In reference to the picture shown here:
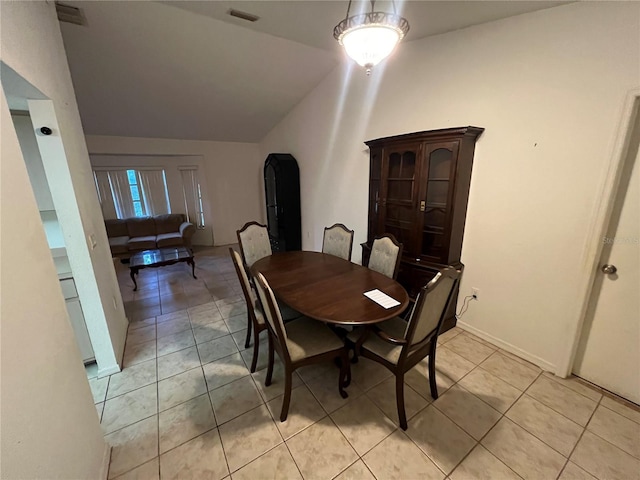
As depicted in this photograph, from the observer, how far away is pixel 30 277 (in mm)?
961

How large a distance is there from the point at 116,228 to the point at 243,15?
457 centimetres

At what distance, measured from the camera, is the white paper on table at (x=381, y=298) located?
65.1 inches

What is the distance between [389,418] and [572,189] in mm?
2007

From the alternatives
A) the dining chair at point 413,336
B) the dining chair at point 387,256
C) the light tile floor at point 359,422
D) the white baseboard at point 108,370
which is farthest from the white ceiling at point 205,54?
the white baseboard at point 108,370

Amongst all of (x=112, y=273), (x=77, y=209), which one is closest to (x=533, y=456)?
(x=77, y=209)

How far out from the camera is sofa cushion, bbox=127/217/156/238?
503cm

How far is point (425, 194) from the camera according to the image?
2395mm

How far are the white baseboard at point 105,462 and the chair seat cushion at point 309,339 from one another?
3.54 feet

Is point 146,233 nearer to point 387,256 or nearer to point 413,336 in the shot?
point 387,256

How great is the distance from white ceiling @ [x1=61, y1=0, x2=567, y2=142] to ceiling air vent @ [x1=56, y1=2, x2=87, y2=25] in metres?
0.05

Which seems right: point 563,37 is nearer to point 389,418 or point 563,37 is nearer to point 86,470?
point 389,418

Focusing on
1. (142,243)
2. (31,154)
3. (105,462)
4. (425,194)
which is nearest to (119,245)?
(142,243)

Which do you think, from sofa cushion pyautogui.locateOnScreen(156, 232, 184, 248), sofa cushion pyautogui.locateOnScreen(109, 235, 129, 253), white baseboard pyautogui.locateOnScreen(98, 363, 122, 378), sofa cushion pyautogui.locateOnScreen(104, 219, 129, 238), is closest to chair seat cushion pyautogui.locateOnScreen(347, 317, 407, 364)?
white baseboard pyautogui.locateOnScreen(98, 363, 122, 378)

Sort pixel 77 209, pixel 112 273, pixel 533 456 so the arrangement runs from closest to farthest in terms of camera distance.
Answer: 1. pixel 533 456
2. pixel 77 209
3. pixel 112 273
